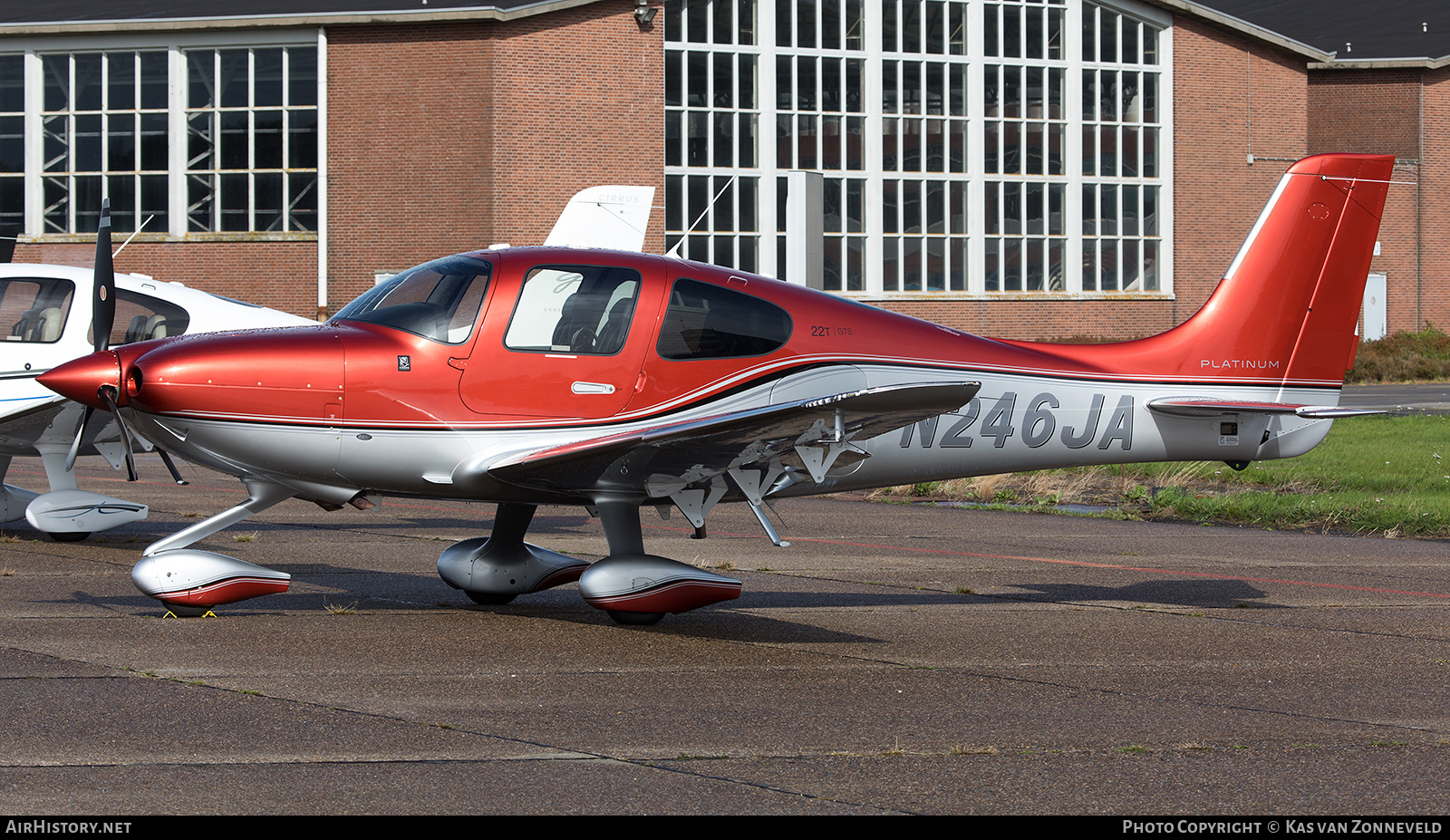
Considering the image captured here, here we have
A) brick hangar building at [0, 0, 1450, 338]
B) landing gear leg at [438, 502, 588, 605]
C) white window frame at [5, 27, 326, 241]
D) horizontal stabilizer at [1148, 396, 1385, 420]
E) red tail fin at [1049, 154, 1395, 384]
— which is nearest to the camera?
landing gear leg at [438, 502, 588, 605]

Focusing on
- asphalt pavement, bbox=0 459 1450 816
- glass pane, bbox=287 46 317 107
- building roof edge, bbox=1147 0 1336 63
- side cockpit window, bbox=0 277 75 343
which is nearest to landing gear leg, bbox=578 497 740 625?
asphalt pavement, bbox=0 459 1450 816

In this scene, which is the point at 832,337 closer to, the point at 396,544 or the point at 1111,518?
the point at 396,544

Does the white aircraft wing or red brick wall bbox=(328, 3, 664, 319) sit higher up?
red brick wall bbox=(328, 3, 664, 319)

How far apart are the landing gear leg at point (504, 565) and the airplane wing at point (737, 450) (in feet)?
3.47

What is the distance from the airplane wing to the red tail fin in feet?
10.2

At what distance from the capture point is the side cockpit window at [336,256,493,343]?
319 inches

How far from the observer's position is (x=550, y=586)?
30.5ft

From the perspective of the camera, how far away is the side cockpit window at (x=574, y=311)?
8156mm

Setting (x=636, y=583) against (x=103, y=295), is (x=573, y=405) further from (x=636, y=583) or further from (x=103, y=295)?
(x=103, y=295)

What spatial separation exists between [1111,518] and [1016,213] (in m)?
30.0

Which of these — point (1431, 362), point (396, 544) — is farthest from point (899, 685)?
point (1431, 362)

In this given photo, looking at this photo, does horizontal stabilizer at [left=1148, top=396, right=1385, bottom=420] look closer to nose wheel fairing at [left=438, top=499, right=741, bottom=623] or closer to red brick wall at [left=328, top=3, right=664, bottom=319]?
nose wheel fairing at [left=438, top=499, right=741, bottom=623]

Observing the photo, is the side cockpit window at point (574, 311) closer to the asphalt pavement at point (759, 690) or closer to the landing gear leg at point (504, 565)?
the landing gear leg at point (504, 565)

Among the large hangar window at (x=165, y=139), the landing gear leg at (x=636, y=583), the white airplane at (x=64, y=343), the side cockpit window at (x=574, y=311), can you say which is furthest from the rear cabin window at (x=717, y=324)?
the large hangar window at (x=165, y=139)
